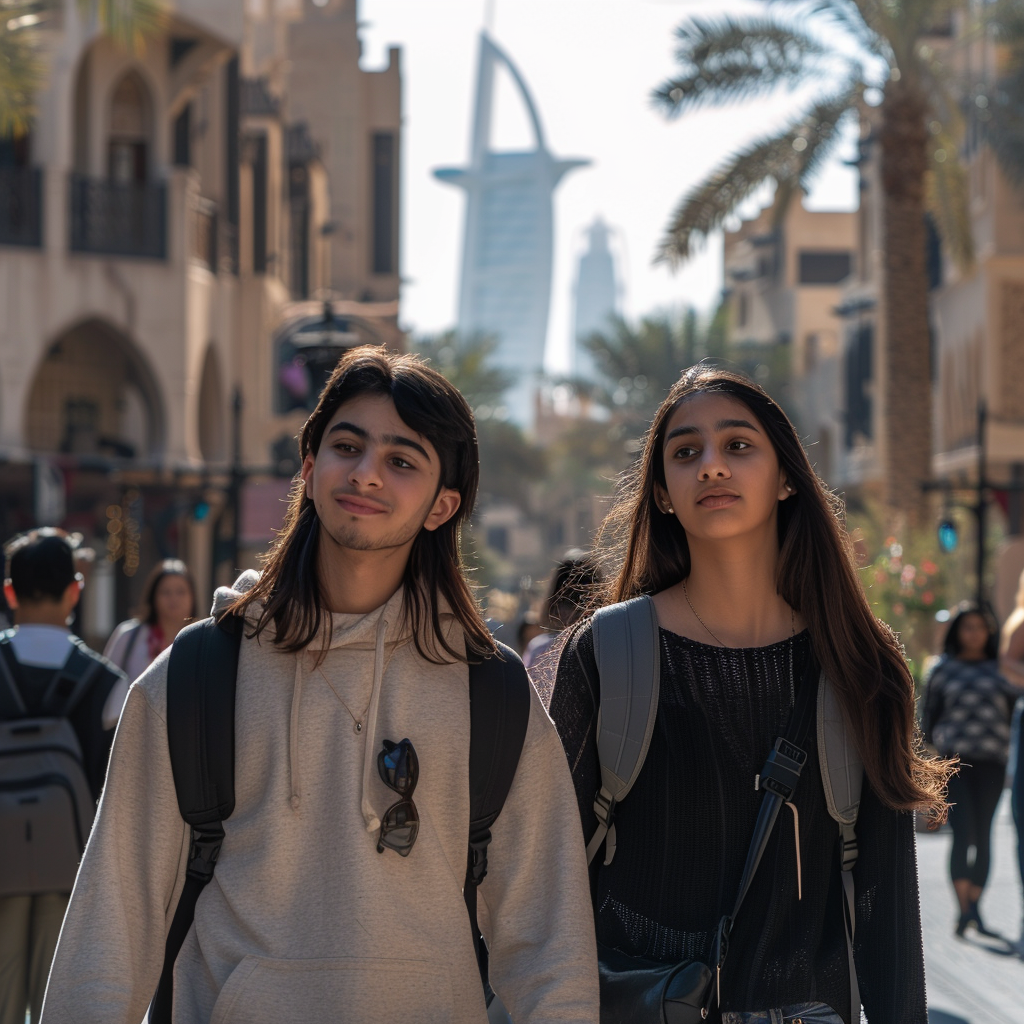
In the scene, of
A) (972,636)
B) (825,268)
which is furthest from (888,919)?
(825,268)

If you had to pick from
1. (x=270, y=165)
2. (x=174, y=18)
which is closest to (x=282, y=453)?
(x=174, y=18)

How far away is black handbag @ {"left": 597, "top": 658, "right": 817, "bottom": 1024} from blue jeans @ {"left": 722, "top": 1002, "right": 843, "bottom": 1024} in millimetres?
56

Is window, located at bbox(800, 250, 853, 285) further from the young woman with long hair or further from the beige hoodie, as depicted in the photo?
the beige hoodie

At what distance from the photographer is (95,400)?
3028cm

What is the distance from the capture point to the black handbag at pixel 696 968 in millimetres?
3586

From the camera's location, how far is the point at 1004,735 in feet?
34.8

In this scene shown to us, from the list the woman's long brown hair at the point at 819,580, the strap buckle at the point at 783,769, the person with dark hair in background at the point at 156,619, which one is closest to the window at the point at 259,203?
the person with dark hair in background at the point at 156,619

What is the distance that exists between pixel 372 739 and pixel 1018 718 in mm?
6782

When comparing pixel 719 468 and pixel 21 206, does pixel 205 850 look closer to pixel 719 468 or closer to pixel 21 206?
pixel 719 468

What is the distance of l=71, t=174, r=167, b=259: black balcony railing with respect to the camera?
91.6ft

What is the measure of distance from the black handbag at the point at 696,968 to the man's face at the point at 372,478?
3.01 feet

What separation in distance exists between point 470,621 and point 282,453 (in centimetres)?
2148

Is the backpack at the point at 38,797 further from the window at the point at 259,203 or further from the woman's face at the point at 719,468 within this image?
the window at the point at 259,203

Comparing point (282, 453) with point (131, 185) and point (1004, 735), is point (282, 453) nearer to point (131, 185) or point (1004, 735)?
point (131, 185)
